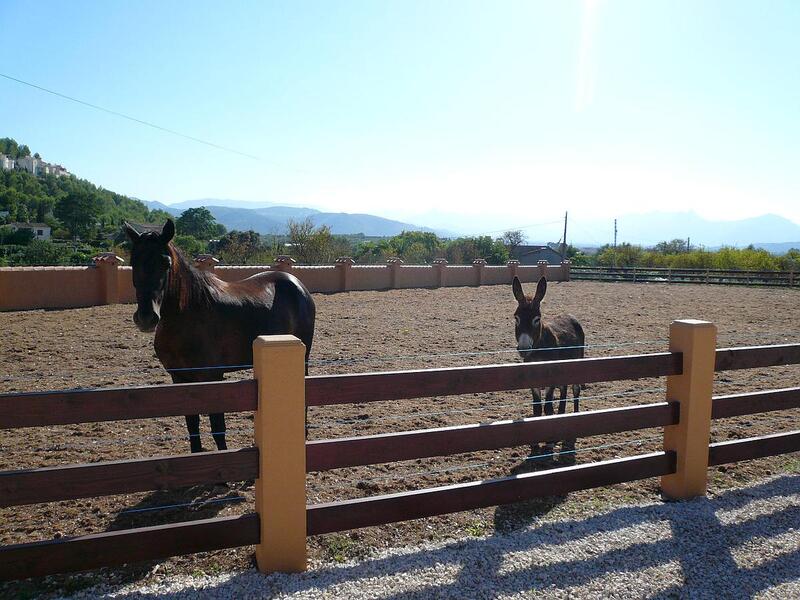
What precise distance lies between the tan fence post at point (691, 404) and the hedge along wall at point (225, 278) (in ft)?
20.5

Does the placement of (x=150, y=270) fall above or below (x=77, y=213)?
below

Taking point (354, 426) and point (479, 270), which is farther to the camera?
point (479, 270)

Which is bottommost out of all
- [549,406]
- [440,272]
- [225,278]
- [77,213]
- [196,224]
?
[549,406]

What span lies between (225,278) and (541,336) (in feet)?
46.6

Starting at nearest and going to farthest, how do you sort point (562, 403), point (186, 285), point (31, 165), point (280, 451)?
point (280, 451)
point (186, 285)
point (562, 403)
point (31, 165)

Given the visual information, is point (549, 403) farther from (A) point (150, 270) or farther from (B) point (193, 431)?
(A) point (150, 270)

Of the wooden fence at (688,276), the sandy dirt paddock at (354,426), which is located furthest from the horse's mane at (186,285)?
the wooden fence at (688,276)

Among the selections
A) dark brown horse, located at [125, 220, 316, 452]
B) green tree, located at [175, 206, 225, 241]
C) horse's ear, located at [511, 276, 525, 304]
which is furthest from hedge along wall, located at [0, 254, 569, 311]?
green tree, located at [175, 206, 225, 241]

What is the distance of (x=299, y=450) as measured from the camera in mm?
2891

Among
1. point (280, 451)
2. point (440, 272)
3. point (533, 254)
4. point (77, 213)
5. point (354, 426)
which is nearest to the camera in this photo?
point (280, 451)

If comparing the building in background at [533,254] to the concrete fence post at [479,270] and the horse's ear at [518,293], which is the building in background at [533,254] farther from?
the horse's ear at [518,293]

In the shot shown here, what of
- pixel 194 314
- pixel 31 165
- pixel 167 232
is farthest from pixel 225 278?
pixel 31 165

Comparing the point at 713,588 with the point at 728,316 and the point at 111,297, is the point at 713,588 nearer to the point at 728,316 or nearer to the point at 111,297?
the point at 728,316

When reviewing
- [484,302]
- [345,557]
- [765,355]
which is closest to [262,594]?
[345,557]
